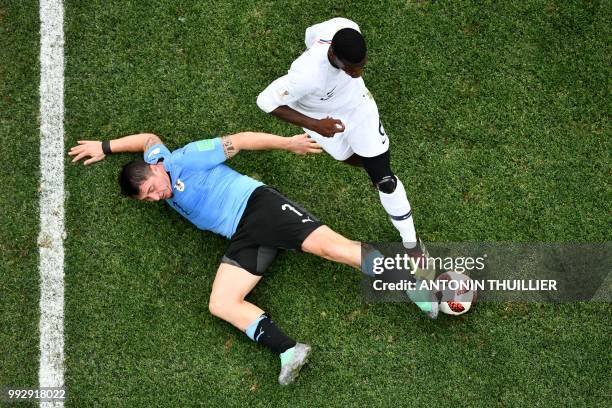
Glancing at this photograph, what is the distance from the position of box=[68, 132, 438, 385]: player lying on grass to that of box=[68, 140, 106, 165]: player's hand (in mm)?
520

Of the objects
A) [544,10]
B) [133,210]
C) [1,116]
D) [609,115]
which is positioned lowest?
[133,210]

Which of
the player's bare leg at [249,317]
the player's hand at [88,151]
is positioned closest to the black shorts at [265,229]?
the player's bare leg at [249,317]

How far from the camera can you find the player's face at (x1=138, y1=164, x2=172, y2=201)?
18.3 feet

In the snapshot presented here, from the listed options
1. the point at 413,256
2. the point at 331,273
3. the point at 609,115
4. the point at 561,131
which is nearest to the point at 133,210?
the point at 331,273

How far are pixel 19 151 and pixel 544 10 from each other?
507 cm

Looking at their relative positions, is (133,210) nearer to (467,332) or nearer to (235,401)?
(235,401)

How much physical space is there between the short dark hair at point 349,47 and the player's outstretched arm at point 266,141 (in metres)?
1.48

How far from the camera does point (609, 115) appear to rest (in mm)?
6328

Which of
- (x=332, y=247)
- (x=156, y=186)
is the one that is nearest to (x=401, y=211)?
(x=332, y=247)

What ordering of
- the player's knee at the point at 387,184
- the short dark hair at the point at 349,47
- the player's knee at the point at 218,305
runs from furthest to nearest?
the player's knee at the point at 218,305 → the player's knee at the point at 387,184 → the short dark hair at the point at 349,47

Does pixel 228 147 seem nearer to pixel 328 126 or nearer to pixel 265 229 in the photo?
pixel 265 229

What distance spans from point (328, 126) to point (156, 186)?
1.60m

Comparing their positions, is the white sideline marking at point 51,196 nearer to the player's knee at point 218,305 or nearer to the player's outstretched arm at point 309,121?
the player's knee at point 218,305

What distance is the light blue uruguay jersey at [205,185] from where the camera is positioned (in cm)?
586
